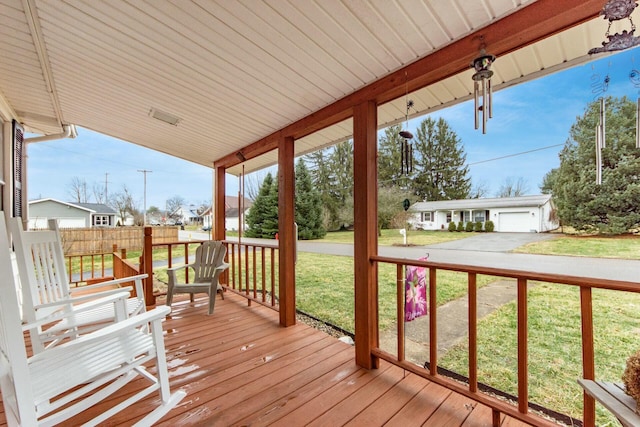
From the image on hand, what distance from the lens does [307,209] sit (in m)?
3.67

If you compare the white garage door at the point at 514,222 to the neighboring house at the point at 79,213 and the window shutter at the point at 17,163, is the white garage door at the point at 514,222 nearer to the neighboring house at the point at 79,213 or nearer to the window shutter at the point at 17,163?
the window shutter at the point at 17,163

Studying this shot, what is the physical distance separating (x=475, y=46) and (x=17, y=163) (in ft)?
17.7

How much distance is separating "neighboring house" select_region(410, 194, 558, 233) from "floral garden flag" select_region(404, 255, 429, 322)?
1.44 ft

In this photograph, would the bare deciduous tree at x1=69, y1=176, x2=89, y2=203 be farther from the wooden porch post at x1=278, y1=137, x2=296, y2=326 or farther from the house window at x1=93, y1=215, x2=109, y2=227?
the wooden porch post at x1=278, y1=137, x2=296, y2=326

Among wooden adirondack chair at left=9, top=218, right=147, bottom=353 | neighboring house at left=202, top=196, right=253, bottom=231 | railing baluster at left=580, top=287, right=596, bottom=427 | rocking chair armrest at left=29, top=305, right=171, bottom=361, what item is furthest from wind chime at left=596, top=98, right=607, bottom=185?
neighboring house at left=202, top=196, right=253, bottom=231

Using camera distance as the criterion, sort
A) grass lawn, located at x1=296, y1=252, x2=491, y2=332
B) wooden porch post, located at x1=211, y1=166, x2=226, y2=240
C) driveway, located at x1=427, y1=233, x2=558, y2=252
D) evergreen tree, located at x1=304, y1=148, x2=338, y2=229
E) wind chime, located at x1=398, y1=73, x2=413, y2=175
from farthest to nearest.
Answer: wooden porch post, located at x1=211, y1=166, x2=226, y2=240
evergreen tree, located at x1=304, y1=148, x2=338, y2=229
grass lawn, located at x1=296, y1=252, x2=491, y2=332
wind chime, located at x1=398, y1=73, x2=413, y2=175
driveway, located at x1=427, y1=233, x2=558, y2=252

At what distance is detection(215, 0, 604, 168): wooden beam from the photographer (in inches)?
50.3

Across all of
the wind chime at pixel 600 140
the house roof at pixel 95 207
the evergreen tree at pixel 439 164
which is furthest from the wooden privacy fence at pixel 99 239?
the wind chime at pixel 600 140

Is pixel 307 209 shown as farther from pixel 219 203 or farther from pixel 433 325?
pixel 433 325

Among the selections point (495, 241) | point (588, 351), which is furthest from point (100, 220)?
point (588, 351)

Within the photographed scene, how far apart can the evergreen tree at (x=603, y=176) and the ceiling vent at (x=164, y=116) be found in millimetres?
3359

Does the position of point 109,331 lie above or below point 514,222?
below

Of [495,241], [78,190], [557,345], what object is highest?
[78,190]

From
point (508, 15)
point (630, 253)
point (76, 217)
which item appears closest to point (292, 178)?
point (508, 15)
